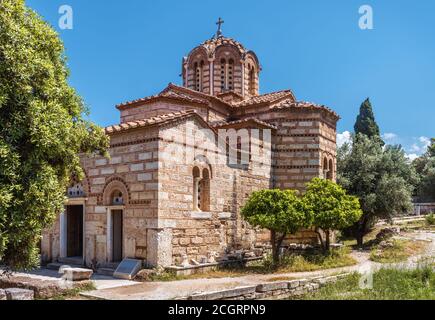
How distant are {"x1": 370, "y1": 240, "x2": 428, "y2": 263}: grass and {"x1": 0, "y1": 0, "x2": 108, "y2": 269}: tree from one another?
11.1 meters

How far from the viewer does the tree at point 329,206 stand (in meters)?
13.9

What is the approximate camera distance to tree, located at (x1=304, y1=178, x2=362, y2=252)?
1393cm

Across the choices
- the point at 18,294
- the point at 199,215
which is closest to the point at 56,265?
the point at 199,215

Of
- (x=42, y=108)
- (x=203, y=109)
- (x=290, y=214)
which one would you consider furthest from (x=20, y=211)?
(x=203, y=109)

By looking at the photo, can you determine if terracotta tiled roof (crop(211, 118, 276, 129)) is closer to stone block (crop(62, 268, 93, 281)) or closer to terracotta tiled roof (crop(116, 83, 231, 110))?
terracotta tiled roof (crop(116, 83, 231, 110))

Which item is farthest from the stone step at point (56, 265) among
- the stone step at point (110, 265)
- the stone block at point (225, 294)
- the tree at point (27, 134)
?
the stone block at point (225, 294)

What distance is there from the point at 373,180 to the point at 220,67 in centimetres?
869

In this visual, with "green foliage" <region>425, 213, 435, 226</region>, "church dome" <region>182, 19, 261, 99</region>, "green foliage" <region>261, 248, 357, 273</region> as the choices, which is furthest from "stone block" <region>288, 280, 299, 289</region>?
"green foliage" <region>425, 213, 435, 226</region>

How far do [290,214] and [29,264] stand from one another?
7376 millimetres

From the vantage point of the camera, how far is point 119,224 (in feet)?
43.7

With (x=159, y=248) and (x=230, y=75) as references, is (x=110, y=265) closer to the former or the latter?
(x=159, y=248)

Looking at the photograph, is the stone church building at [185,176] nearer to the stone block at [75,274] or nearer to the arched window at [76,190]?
the arched window at [76,190]

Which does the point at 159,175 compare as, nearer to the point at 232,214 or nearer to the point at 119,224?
the point at 119,224

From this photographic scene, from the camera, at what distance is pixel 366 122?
1313 inches
